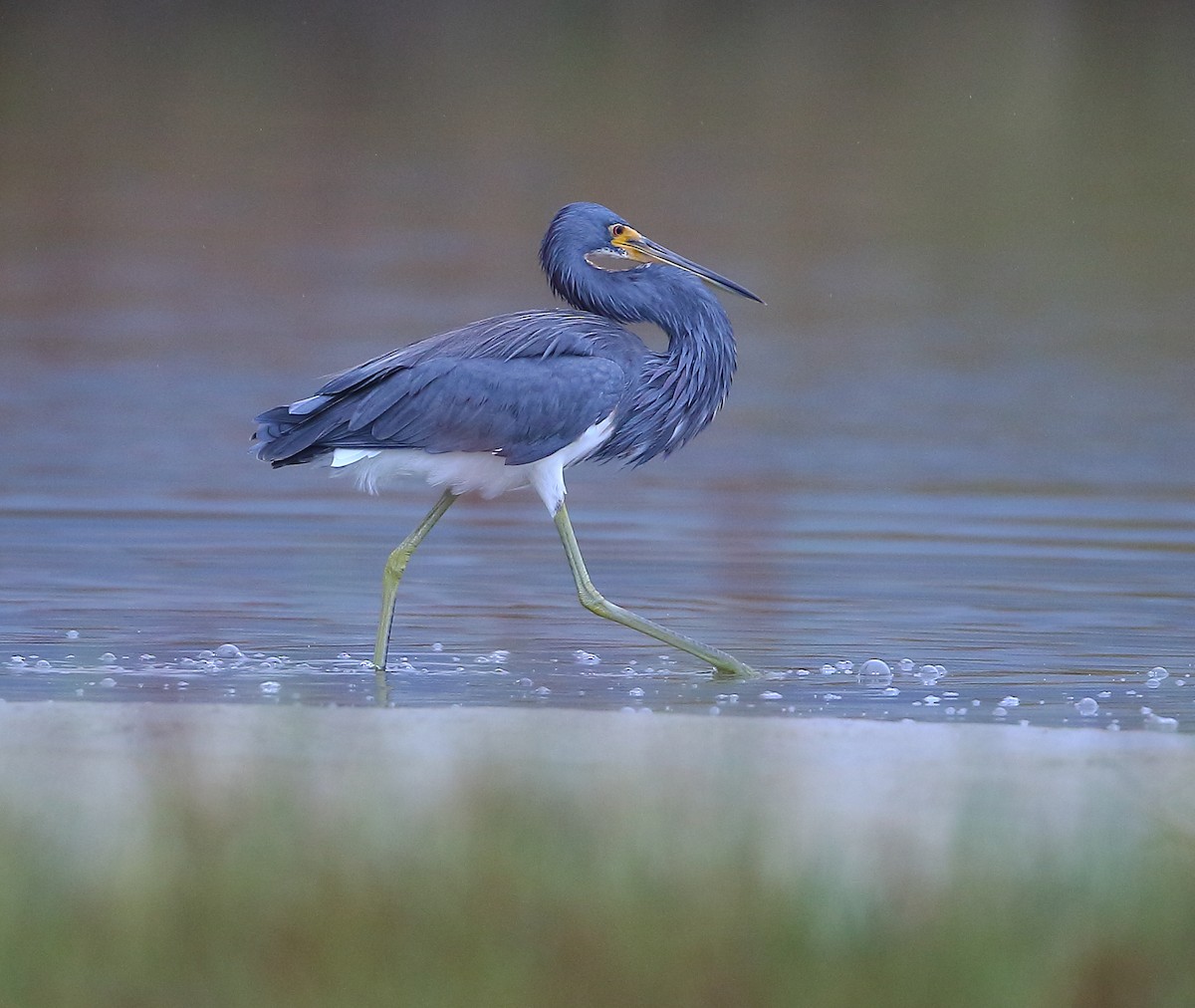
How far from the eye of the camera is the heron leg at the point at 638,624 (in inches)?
272

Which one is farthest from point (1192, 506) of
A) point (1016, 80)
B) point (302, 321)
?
point (1016, 80)

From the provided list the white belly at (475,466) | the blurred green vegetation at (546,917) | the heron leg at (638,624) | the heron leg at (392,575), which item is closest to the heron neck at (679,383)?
the white belly at (475,466)

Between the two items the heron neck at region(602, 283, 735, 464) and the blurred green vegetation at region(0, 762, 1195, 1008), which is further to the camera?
the heron neck at region(602, 283, 735, 464)

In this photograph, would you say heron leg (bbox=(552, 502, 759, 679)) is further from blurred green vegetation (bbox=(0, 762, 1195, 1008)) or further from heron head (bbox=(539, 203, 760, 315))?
blurred green vegetation (bbox=(0, 762, 1195, 1008))

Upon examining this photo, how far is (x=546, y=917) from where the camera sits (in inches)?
148

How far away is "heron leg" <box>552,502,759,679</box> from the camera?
6914mm

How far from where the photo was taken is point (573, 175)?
2234 cm

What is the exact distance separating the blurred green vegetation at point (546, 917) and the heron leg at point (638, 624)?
110 inches

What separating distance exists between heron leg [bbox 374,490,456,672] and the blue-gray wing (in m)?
0.32

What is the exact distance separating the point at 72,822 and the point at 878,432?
28.7ft

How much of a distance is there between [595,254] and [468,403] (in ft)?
2.74

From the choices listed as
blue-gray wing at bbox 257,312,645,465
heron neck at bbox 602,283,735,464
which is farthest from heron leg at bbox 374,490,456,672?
heron neck at bbox 602,283,735,464

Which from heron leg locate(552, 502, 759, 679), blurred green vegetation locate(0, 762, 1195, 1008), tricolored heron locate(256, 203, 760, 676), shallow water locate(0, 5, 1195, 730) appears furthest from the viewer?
shallow water locate(0, 5, 1195, 730)

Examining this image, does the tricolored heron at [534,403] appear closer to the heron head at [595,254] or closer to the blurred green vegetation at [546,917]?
the heron head at [595,254]
